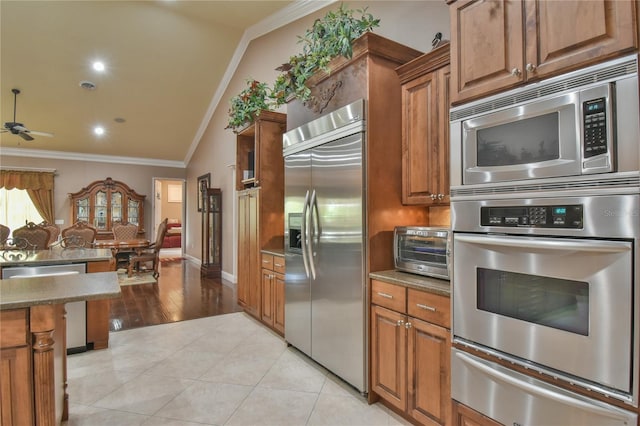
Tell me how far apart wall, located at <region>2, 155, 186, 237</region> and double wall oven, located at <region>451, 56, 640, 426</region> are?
981 cm

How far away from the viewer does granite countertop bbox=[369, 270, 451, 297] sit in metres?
1.82

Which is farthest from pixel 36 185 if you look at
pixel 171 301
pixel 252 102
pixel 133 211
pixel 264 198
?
pixel 264 198

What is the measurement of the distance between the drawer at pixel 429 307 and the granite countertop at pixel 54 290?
1586 millimetres

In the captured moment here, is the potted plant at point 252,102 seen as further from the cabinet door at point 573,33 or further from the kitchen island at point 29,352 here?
the cabinet door at point 573,33

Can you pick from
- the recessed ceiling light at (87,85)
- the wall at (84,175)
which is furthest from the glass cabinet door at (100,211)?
the recessed ceiling light at (87,85)

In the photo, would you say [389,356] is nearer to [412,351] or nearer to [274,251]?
[412,351]

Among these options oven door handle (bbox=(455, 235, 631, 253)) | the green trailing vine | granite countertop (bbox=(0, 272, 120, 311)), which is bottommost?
granite countertop (bbox=(0, 272, 120, 311))

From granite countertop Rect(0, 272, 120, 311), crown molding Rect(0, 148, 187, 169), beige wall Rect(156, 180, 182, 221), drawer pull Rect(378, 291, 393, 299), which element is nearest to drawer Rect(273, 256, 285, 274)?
drawer pull Rect(378, 291, 393, 299)

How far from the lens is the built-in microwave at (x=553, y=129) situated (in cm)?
113

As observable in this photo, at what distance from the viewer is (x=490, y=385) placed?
1499mm

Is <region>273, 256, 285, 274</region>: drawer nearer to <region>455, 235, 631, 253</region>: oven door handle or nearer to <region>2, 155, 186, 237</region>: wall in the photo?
<region>455, 235, 631, 253</region>: oven door handle

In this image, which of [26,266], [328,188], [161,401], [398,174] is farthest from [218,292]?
[398,174]

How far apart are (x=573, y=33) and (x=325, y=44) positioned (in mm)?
1633

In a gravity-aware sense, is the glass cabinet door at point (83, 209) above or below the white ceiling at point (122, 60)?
below
